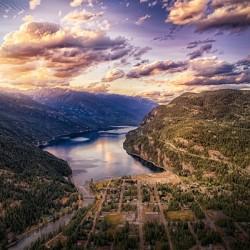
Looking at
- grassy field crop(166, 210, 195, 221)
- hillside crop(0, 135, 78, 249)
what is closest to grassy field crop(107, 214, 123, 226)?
grassy field crop(166, 210, 195, 221)

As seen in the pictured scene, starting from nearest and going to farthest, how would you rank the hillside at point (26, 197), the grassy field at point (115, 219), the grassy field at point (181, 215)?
the hillside at point (26, 197) < the grassy field at point (115, 219) < the grassy field at point (181, 215)

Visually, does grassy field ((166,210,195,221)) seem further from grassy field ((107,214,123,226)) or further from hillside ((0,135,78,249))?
hillside ((0,135,78,249))

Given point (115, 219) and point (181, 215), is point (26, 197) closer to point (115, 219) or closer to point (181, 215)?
point (115, 219)

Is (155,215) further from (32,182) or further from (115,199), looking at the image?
(32,182)

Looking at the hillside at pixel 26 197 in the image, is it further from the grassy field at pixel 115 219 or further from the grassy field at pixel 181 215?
the grassy field at pixel 181 215

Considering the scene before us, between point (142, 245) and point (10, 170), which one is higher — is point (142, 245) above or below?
below

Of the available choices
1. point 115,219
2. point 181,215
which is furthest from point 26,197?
point 181,215

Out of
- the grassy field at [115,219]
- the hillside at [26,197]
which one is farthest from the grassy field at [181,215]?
the hillside at [26,197]

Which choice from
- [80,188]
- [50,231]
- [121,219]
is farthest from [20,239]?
[80,188]
